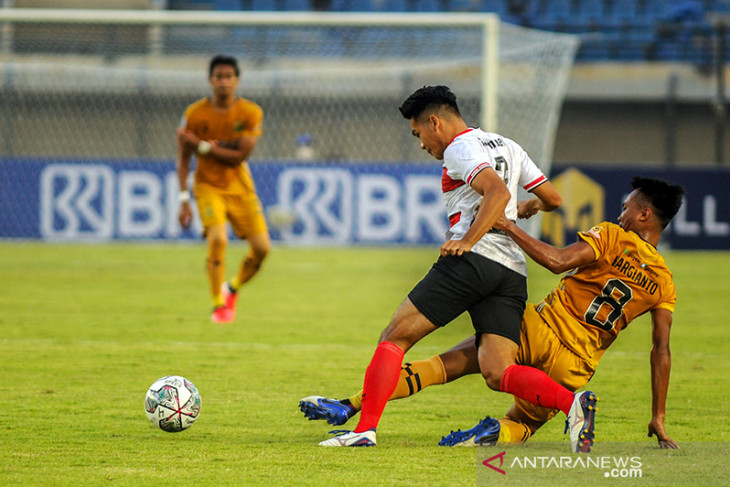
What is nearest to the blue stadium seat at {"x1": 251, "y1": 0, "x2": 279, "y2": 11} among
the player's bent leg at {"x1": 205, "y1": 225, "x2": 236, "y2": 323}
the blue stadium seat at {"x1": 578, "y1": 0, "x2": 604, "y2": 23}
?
the blue stadium seat at {"x1": 578, "y1": 0, "x2": 604, "y2": 23}

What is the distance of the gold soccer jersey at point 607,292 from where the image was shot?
16.1ft

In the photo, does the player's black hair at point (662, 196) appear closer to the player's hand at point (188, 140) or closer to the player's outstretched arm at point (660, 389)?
the player's outstretched arm at point (660, 389)

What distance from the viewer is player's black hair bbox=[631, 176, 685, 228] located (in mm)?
4918

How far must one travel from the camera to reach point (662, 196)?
194 inches

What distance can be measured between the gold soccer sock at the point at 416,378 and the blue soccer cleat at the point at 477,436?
27cm

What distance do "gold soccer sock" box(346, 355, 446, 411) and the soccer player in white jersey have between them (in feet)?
0.64

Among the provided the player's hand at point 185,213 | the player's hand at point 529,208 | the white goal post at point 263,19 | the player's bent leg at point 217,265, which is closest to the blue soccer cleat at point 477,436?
the player's hand at point 529,208

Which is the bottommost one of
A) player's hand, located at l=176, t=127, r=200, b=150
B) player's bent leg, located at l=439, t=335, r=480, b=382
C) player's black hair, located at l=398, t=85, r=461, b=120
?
player's bent leg, located at l=439, t=335, r=480, b=382

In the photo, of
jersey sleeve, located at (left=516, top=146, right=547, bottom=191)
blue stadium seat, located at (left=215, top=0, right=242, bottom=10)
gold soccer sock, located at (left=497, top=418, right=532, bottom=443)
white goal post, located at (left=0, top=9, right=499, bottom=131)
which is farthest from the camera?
blue stadium seat, located at (left=215, top=0, right=242, bottom=10)

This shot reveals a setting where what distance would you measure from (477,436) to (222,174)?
18.1 ft

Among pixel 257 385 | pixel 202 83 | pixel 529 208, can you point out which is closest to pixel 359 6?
pixel 202 83

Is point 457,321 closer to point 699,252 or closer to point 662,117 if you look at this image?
point 699,252

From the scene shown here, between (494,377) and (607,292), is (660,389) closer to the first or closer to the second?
(607,292)

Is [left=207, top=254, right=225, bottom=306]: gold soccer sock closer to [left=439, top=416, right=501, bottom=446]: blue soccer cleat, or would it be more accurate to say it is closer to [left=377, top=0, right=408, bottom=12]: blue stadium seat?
[left=439, top=416, right=501, bottom=446]: blue soccer cleat
